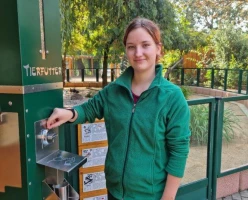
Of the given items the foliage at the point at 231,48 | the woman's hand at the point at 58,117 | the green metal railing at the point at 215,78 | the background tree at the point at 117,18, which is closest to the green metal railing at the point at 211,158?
the woman's hand at the point at 58,117

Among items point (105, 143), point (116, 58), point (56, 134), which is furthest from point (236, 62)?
point (56, 134)

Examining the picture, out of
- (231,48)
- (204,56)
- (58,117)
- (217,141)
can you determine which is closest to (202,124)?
(217,141)

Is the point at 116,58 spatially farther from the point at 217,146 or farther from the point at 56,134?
the point at 56,134

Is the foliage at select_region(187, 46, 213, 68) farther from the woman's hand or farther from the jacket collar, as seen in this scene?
the woman's hand

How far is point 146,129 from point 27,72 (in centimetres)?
64

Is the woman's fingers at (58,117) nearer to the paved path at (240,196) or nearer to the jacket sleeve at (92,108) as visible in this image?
the jacket sleeve at (92,108)

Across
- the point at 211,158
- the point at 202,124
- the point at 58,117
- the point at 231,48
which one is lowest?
the point at 211,158

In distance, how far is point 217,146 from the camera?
302 centimetres

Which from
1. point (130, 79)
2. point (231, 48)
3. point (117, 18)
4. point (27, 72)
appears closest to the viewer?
point (27, 72)

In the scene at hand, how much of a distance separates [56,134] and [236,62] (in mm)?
12414

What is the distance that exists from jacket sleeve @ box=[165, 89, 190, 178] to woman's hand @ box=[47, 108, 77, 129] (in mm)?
525

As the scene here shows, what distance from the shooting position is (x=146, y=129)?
1.47 m

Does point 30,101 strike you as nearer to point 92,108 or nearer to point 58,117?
point 58,117

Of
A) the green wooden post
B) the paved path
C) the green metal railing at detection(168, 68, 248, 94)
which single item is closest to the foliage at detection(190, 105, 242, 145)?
the paved path
